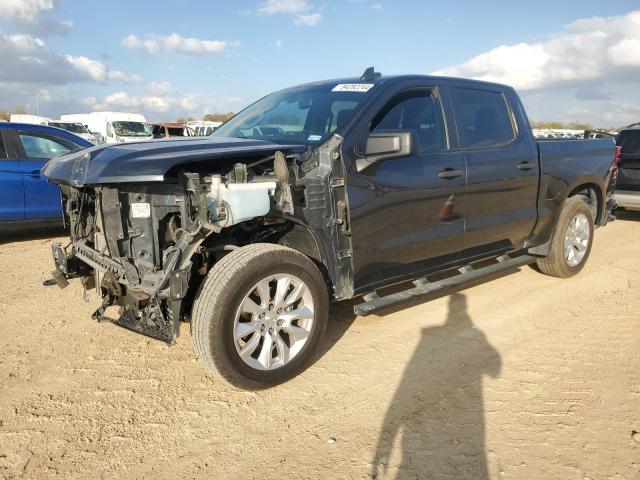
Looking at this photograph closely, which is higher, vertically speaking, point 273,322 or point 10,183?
point 10,183

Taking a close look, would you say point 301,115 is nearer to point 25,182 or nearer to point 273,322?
point 273,322

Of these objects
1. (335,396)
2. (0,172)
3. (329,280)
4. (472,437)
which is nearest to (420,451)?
(472,437)

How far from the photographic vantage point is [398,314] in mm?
4441

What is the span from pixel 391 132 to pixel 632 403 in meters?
2.21

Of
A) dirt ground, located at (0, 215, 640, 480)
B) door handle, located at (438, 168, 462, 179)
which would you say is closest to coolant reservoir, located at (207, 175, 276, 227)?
dirt ground, located at (0, 215, 640, 480)

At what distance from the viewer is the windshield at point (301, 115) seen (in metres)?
3.62

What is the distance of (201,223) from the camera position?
9.50ft

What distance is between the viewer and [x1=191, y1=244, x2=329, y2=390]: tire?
289 cm

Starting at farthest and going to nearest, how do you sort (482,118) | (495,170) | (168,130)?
(168,130)
(482,118)
(495,170)

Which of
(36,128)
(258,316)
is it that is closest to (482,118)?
(258,316)

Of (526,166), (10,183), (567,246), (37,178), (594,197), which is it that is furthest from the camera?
(37,178)

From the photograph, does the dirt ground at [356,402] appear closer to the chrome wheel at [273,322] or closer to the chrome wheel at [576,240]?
the chrome wheel at [273,322]

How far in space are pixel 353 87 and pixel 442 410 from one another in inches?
93.1

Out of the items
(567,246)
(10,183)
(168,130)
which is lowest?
(567,246)
